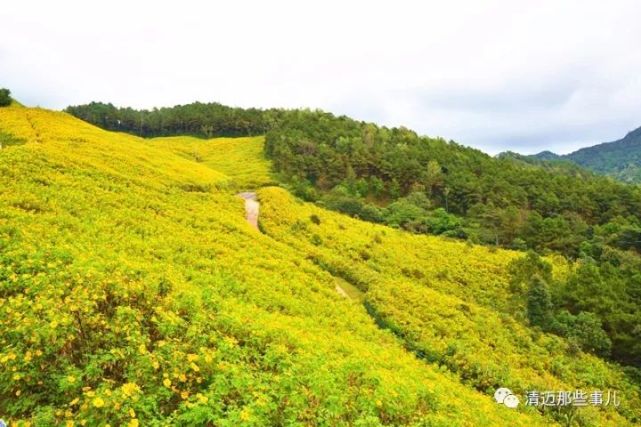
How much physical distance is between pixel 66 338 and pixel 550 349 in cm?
2464

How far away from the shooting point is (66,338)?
24.9 feet

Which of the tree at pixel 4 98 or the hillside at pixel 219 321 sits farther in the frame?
the tree at pixel 4 98

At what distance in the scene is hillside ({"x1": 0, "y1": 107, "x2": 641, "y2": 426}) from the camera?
23.7 feet

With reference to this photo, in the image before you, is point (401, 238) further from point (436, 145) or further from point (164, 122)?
point (164, 122)

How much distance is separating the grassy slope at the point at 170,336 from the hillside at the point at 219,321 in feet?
0.15

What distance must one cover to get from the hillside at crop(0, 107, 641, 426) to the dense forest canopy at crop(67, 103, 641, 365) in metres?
3.15

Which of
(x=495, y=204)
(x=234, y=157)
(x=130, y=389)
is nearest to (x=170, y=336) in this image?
(x=130, y=389)

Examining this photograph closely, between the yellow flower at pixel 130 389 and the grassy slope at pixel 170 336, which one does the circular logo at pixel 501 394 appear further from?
the yellow flower at pixel 130 389

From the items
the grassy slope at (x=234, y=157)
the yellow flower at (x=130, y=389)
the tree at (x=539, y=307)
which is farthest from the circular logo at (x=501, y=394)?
the grassy slope at (x=234, y=157)

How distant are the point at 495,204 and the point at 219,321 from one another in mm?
66181

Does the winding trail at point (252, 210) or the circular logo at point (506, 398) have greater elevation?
the winding trail at point (252, 210)

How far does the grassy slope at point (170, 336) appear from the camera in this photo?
698 cm

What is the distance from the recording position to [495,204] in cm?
6938

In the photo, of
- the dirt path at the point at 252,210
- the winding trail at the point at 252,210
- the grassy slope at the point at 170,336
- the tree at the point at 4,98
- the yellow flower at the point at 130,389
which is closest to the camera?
the yellow flower at the point at 130,389
